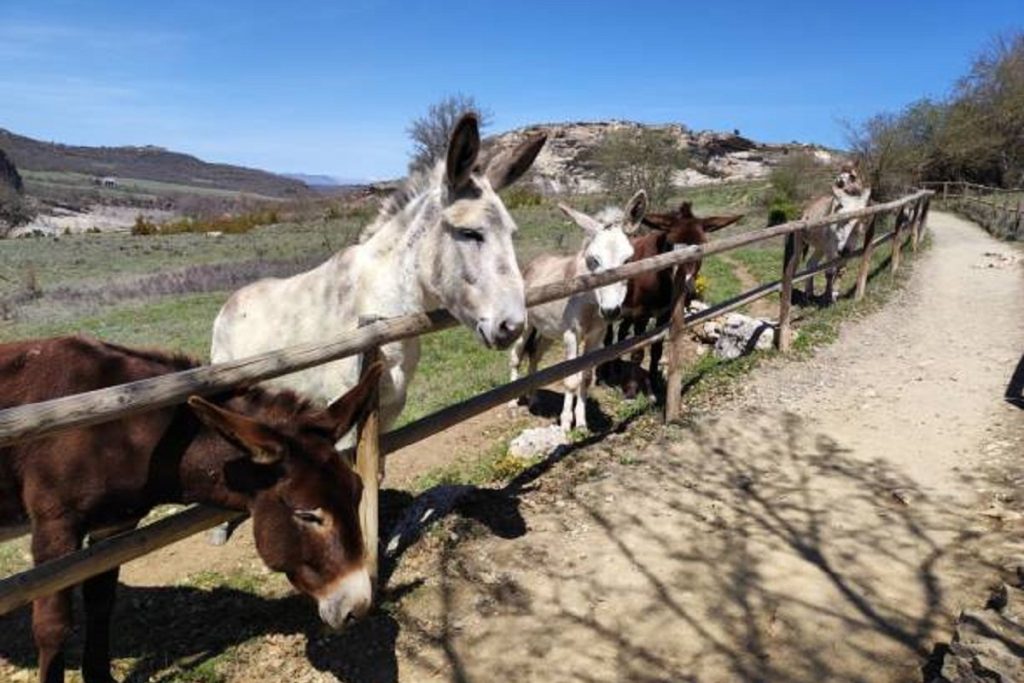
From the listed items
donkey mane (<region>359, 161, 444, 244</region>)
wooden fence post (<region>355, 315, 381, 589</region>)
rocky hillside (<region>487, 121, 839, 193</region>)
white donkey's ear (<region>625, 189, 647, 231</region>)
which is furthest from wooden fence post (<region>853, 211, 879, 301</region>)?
rocky hillside (<region>487, 121, 839, 193</region>)

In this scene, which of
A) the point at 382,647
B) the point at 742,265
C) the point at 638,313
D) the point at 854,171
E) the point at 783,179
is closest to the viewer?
the point at 382,647

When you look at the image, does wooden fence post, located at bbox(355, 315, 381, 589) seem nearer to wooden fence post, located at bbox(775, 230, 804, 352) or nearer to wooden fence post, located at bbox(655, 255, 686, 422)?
wooden fence post, located at bbox(655, 255, 686, 422)

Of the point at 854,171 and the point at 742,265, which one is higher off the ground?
the point at 854,171

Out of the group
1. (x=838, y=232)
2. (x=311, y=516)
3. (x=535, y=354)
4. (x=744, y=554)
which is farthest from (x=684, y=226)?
(x=311, y=516)

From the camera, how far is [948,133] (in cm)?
3819

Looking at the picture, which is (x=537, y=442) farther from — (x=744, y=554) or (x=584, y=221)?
(x=584, y=221)

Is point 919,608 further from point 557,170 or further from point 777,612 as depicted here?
point 557,170

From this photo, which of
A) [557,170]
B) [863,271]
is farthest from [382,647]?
[557,170]

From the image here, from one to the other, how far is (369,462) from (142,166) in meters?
199

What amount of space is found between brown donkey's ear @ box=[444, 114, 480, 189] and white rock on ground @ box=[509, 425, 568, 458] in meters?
2.74

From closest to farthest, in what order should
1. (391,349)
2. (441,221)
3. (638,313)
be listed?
(441,221)
(391,349)
(638,313)

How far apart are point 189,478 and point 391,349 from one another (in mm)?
1242

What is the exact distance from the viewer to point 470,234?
11.1 feet

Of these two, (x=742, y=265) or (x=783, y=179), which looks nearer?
(x=742, y=265)
